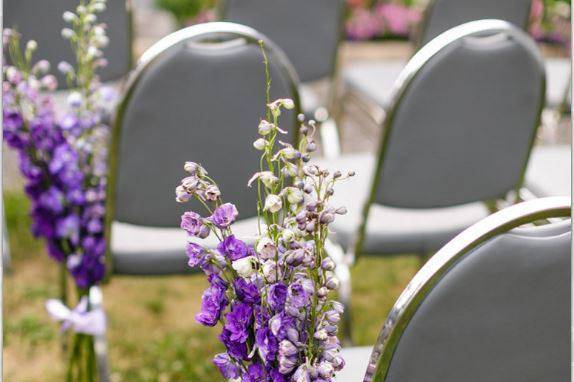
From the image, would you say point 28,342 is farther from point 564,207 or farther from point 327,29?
point 564,207

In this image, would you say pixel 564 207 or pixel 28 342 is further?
pixel 28 342

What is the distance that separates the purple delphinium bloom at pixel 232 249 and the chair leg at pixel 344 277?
39.3 inches

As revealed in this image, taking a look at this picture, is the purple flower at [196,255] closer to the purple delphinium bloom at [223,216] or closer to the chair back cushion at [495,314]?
the purple delphinium bloom at [223,216]

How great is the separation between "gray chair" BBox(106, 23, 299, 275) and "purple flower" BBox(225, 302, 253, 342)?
83 cm

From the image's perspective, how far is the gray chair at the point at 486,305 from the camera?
2.92 feet

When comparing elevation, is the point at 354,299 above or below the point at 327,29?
below

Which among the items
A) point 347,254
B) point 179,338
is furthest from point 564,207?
point 179,338

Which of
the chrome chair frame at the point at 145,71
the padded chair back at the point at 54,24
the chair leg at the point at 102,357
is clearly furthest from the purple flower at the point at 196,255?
the padded chair back at the point at 54,24

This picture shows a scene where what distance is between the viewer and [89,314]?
5.26 feet

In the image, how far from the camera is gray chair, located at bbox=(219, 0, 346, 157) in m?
2.57

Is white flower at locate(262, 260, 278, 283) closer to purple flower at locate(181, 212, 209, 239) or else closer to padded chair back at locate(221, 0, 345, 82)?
purple flower at locate(181, 212, 209, 239)

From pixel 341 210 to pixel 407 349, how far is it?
0.73 feet

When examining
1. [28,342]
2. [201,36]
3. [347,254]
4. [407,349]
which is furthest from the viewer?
[28,342]

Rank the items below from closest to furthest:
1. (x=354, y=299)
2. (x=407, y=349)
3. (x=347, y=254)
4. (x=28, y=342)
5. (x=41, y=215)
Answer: (x=407, y=349)
(x=41, y=215)
(x=347, y=254)
(x=28, y=342)
(x=354, y=299)
